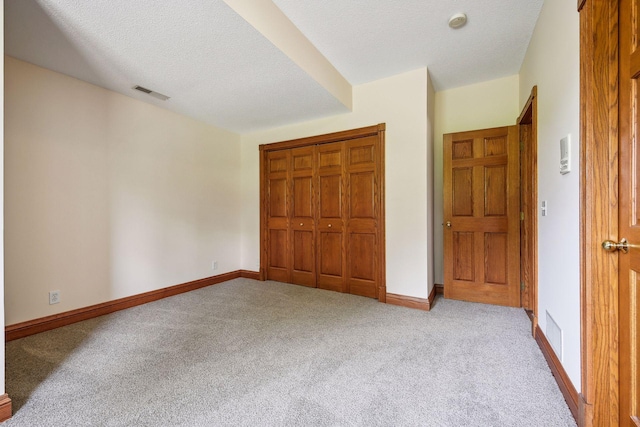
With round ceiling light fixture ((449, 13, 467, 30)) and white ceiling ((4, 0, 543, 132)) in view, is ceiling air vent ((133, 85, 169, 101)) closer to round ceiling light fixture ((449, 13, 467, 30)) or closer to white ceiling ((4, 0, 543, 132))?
white ceiling ((4, 0, 543, 132))

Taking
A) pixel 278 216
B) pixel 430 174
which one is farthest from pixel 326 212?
pixel 430 174

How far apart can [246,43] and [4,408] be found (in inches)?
102

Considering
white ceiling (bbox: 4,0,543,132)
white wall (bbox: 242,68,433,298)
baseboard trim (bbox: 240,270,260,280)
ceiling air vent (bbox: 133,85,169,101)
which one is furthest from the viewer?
baseboard trim (bbox: 240,270,260,280)

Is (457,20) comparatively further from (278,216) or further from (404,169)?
(278,216)

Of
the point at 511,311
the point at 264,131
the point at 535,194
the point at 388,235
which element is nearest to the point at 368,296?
the point at 388,235

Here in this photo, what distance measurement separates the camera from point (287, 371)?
1.79 m

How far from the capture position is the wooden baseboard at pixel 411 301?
2889 mm

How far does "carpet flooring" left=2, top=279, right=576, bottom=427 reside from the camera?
141 centimetres

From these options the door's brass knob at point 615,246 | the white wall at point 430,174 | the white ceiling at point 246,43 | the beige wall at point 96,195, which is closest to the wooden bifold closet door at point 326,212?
the white wall at point 430,174

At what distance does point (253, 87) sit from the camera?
285 cm

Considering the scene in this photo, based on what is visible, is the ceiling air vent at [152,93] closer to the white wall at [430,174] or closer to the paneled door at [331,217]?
the paneled door at [331,217]

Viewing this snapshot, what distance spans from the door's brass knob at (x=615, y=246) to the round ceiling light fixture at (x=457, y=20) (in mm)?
1901

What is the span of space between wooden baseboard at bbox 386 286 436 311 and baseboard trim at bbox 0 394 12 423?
2918mm

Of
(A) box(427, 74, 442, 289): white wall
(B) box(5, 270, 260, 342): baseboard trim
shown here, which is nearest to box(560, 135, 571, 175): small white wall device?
(A) box(427, 74, 442, 289): white wall
